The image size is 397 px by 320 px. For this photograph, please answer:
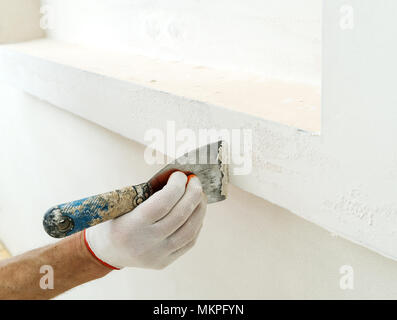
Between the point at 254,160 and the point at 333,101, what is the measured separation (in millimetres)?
170

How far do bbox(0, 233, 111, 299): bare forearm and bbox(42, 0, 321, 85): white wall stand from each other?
45 centimetres

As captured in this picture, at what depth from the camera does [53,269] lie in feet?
2.72

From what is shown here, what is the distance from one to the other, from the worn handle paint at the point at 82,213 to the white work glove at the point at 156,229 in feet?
0.12

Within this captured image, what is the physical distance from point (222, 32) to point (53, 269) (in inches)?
21.8

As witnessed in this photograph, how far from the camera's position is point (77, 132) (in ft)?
4.37

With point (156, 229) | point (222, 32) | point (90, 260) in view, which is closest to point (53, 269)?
point (90, 260)

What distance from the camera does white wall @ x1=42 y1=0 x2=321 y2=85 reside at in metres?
0.73

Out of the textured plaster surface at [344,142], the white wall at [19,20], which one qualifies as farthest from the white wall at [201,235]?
the white wall at [19,20]

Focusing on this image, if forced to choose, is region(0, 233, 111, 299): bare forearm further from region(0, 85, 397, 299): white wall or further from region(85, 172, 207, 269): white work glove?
region(0, 85, 397, 299): white wall

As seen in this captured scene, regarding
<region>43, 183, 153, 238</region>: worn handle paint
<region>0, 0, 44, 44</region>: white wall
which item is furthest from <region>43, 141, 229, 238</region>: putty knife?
<region>0, 0, 44, 44</region>: white wall

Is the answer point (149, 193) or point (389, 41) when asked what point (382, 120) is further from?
point (149, 193)

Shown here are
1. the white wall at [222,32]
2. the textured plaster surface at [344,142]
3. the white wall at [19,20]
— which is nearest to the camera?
Answer: the textured plaster surface at [344,142]

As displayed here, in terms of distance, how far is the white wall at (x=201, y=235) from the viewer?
2.33 feet

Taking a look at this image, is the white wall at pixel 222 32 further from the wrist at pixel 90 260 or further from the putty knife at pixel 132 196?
the wrist at pixel 90 260
